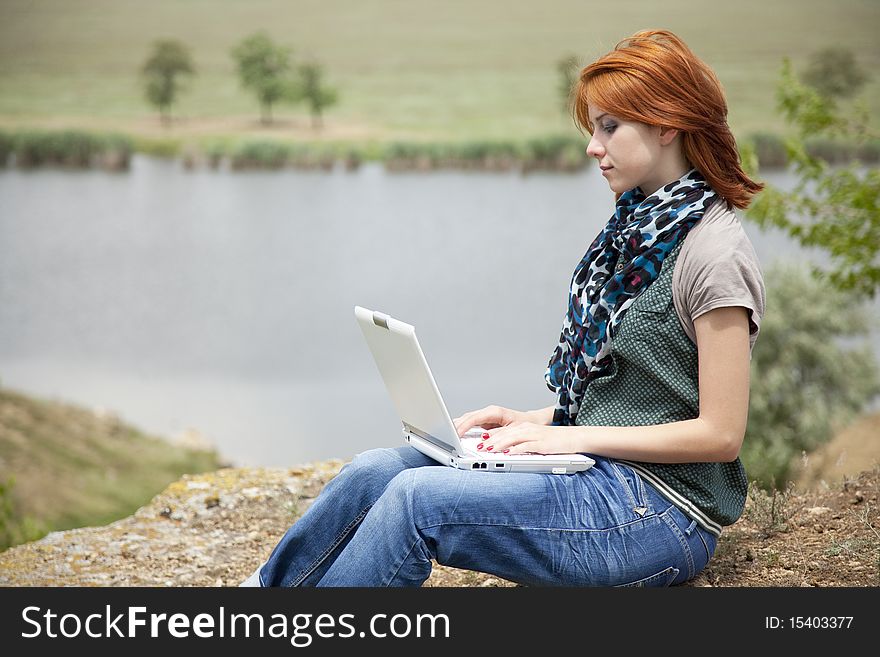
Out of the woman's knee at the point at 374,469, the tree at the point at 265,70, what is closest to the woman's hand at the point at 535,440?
the woman's knee at the point at 374,469

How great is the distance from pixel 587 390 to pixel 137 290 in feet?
47.8

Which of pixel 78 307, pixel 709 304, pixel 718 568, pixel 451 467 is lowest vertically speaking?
pixel 78 307

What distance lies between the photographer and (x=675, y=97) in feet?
5.98

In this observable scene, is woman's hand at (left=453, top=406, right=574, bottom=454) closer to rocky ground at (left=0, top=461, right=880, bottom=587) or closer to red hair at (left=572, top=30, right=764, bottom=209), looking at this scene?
red hair at (left=572, top=30, right=764, bottom=209)

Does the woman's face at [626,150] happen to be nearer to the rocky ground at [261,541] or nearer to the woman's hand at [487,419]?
the woman's hand at [487,419]

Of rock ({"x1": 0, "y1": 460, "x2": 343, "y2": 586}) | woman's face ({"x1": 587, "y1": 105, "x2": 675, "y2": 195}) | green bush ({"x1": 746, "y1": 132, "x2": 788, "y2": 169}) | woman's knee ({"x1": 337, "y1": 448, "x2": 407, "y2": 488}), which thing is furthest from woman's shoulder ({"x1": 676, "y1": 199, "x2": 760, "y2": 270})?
green bush ({"x1": 746, "y1": 132, "x2": 788, "y2": 169})

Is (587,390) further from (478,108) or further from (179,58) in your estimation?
(179,58)

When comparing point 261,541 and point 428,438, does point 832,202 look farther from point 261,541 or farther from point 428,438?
point 428,438

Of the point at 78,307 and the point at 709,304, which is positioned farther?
the point at 78,307

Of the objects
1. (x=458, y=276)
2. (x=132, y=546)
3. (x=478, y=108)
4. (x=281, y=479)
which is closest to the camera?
(x=132, y=546)

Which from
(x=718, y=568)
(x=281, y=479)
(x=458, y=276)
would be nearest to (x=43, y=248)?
(x=458, y=276)

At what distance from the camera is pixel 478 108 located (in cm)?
1638

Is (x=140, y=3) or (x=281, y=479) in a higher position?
(x=140, y=3)

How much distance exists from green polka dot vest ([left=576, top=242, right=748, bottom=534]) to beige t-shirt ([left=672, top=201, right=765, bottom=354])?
0.03 metres
